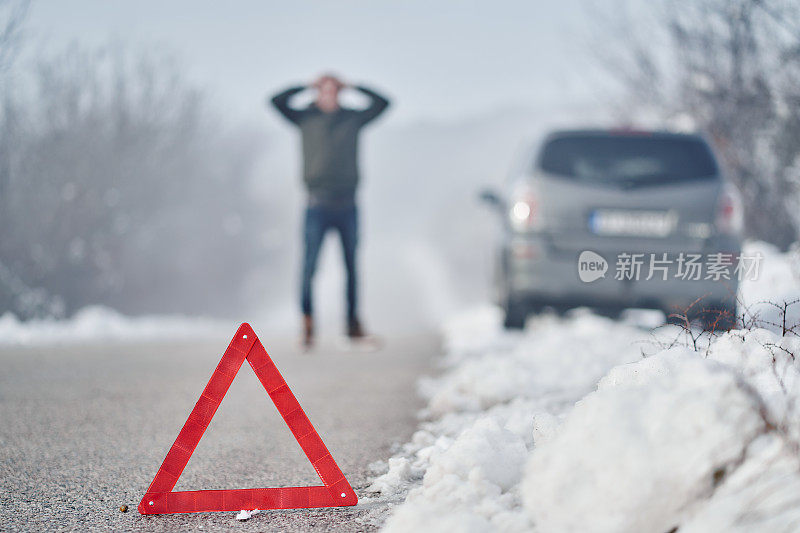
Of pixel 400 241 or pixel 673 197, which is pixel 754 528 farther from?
pixel 400 241

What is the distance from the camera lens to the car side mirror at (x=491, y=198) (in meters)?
7.53

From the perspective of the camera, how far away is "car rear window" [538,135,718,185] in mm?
6363

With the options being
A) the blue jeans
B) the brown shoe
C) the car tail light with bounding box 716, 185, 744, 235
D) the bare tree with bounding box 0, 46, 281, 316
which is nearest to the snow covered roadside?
the car tail light with bounding box 716, 185, 744, 235

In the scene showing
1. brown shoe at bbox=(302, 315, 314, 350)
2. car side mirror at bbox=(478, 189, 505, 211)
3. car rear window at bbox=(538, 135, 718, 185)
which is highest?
car rear window at bbox=(538, 135, 718, 185)

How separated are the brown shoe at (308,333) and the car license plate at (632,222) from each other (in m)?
2.68

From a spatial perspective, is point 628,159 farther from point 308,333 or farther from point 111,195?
point 111,195

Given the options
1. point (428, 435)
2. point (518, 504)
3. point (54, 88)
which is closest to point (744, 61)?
point (428, 435)

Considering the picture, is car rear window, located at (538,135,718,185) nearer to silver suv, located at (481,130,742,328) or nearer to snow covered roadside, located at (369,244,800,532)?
silver suv, located at (481,130,742,328)

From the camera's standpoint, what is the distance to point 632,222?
6.20m

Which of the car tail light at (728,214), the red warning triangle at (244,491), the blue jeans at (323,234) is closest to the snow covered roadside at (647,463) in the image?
the red warning triangle at (244,491)

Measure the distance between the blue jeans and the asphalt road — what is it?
→ 701mm

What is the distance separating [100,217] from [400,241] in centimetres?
7554

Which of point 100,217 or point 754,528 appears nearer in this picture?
point 754,528

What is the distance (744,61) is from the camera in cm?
1048
